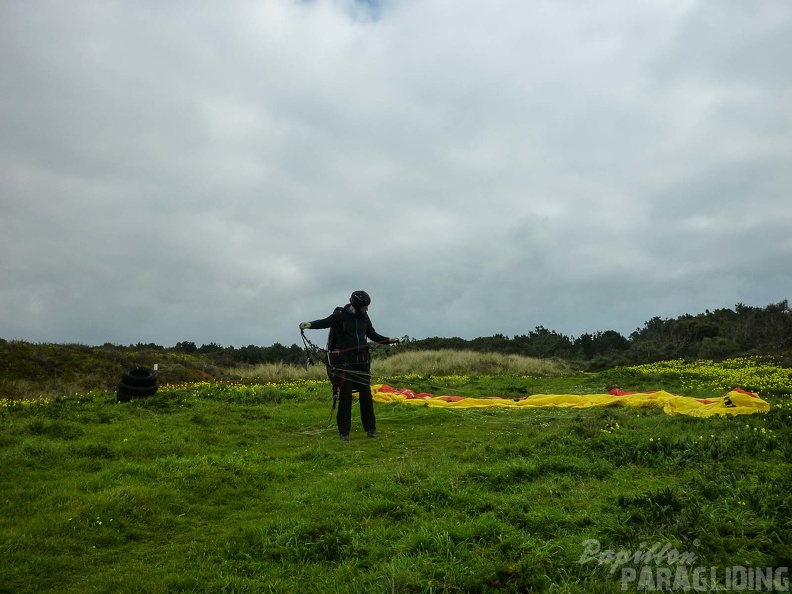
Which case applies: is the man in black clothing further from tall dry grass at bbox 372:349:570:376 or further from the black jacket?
tall dry grass at bbox 372:349:570:376

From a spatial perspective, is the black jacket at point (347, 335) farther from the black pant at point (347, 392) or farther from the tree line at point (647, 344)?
A: the tree line at point (647, 344)

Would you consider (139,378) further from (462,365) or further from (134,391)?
(462,365)

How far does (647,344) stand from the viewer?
38625 millimetres

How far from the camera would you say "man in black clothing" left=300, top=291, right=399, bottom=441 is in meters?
10.5

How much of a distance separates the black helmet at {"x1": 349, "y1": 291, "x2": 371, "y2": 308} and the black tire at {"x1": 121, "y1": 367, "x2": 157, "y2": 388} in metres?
6.57

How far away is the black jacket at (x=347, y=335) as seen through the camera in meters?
10.7

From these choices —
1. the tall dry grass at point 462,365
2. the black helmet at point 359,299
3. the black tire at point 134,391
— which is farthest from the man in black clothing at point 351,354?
the tall dry grass at point 462,365

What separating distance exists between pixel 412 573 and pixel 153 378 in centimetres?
1200

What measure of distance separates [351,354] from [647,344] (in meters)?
33.7

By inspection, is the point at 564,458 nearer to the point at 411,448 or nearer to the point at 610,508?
the point at 610,508

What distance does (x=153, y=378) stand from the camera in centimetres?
1411

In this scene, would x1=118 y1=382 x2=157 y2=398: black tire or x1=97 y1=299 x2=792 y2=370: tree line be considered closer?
x1=118 y1=382 x2=157 y2=398: black tire

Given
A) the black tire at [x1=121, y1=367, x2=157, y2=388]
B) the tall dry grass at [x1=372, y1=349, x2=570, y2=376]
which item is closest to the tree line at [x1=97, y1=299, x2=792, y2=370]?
the tall dry grass at [x1=372, y1=349, x2=570, y2=376]

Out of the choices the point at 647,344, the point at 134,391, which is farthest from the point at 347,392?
the point at 647,344
